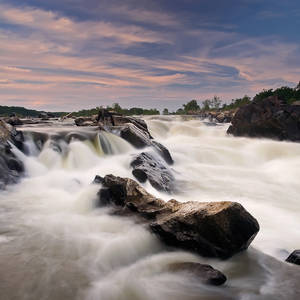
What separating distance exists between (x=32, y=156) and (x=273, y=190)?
40.8ft

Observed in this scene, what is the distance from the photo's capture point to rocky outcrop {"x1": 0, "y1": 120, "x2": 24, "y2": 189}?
11420mm

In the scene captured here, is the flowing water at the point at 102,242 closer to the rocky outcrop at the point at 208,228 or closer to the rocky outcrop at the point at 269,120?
the rocky outcrop at the point at 208,228

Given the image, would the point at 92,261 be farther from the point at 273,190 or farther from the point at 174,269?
the point at 273,190

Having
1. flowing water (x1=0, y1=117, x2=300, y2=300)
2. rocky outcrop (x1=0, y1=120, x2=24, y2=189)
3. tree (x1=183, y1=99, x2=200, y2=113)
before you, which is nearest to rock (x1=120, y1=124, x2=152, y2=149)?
flowing water (x1=0, y1=117, x2=300, y2=300)

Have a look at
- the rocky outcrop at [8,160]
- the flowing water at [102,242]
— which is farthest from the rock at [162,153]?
the rocky outcrop at [8,160]

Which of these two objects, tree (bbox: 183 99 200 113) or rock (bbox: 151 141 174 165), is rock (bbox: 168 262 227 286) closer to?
rock (bbox: 151 141 174 165)

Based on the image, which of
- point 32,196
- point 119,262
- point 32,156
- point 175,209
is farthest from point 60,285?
point 32,156

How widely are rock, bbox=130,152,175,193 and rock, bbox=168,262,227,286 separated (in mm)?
6101

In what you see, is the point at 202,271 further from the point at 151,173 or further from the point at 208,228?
the point at 151,173

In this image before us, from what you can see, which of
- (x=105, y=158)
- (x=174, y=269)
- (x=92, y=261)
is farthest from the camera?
(x=105, y=158)

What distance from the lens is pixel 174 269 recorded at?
5.39 meters

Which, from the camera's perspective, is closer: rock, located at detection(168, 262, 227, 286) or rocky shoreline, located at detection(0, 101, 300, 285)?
rock, located at detection(168, 262, 227, 286)

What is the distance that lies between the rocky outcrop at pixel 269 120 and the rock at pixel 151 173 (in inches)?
903

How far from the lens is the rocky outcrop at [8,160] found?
11.4m
